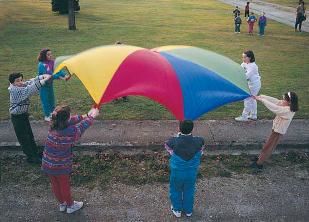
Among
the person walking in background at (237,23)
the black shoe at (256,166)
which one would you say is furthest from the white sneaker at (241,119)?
the person walking in background at (237,23)

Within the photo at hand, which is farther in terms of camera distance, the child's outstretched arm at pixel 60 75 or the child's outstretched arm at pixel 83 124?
the child's outstretched arm at pixel 60 75

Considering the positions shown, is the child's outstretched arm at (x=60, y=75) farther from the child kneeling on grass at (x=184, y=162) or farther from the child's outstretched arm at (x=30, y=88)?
the child kneeling on grass at (x=184, y=162)

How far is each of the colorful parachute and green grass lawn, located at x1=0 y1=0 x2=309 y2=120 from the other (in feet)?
14.1

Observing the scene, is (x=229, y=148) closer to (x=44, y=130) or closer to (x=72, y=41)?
(x=44, y=130)

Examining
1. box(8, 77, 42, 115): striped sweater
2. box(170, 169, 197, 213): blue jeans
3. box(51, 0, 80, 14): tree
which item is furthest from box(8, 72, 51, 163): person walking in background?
box(51, 0, 80, 14): tree

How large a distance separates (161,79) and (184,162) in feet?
4.35

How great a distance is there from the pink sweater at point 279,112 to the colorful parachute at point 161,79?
1252 millimetres

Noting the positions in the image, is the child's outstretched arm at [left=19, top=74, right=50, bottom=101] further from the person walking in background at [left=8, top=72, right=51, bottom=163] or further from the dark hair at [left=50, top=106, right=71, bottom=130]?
the dark hair at [left=50, top=106, right=71, bottom=130]

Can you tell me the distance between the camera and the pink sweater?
6512mm

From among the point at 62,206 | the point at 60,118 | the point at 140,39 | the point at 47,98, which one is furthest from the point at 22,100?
the point at 140,39

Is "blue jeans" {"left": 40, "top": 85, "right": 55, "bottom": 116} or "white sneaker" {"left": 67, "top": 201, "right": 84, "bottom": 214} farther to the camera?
"blue jeans" {"left": 40, "top": 85, "right": 55, "bottom": 116}

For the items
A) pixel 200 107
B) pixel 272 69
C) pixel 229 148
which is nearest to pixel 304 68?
pixel 272 69

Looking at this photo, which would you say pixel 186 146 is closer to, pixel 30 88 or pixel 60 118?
pixel 60 118

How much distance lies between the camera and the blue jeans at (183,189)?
18.2 feet
